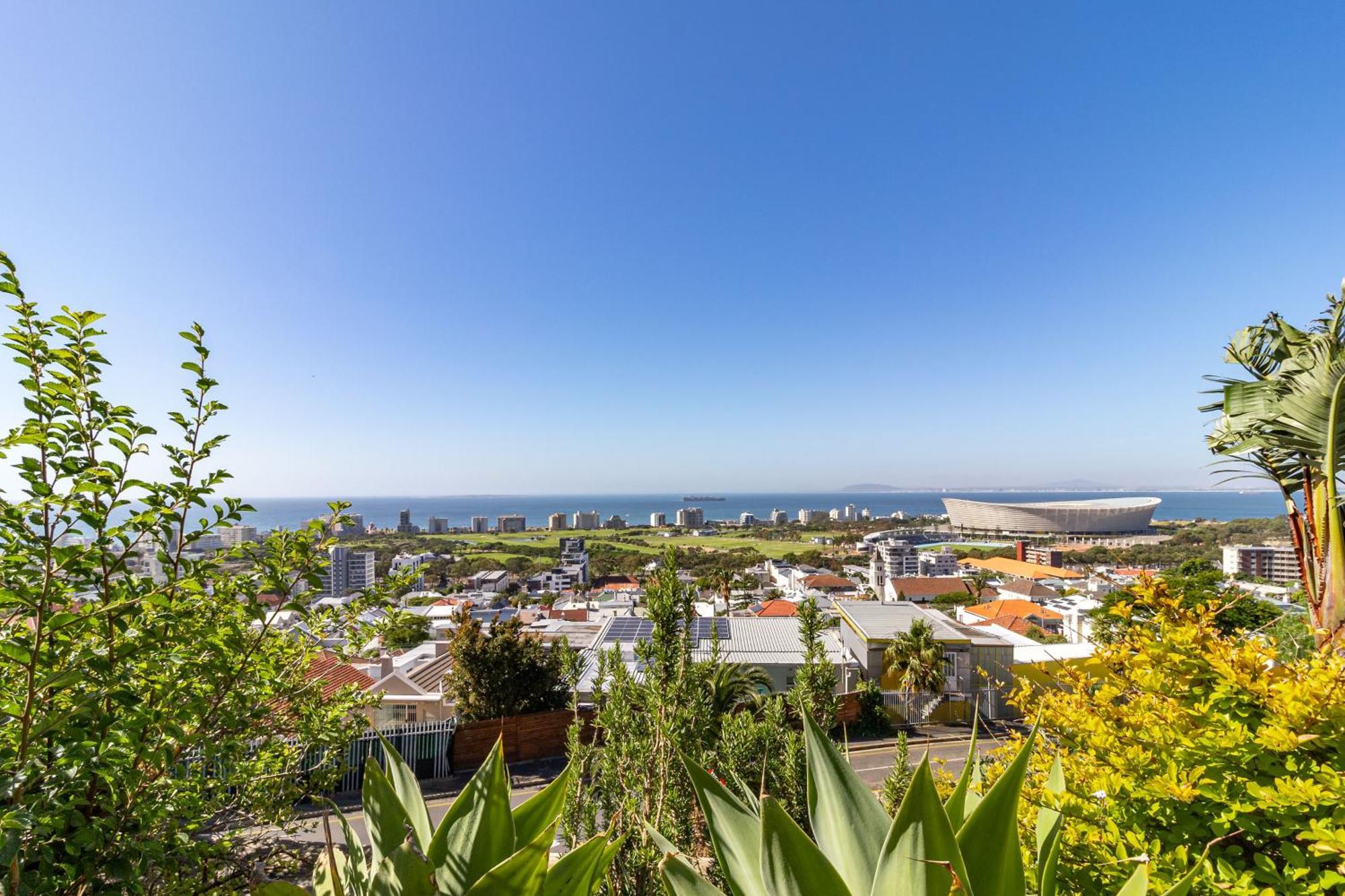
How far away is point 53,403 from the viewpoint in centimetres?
131

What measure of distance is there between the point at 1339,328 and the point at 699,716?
12.2 ft

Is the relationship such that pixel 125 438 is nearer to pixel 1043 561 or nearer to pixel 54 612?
pixel 54 612

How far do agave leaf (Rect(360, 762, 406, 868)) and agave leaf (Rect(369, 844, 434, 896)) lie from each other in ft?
0.80

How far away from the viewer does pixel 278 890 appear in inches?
39.0

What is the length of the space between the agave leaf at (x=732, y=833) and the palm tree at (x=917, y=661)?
695 inches

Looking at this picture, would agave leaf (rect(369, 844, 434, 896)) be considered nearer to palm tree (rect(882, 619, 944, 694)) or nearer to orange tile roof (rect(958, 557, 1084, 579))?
palm tree (rect(882, 619, 944, 694))

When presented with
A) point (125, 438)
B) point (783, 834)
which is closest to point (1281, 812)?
point (783, 834)

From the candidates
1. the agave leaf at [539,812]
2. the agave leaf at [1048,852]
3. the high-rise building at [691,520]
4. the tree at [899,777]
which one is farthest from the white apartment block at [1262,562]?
the high-rise building at [691,520]

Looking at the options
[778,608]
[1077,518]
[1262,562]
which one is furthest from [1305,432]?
[1077,518]

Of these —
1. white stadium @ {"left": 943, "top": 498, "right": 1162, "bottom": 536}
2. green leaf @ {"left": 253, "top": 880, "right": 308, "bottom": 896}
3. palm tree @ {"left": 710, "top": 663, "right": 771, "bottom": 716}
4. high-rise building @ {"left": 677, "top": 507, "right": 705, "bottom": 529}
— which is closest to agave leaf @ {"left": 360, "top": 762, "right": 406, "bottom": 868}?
green leaf @ {"left": 253, "top": 880, "right": 308, "bottom": 896}

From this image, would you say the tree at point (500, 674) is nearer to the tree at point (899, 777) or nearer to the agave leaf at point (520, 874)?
the tree at point (899, 777)

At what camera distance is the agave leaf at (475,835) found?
109 centimetres

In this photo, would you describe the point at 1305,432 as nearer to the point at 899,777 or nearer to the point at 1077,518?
the point at 899,777

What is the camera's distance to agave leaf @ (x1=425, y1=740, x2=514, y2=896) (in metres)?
1.09
